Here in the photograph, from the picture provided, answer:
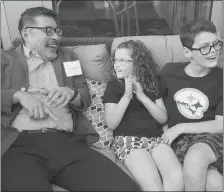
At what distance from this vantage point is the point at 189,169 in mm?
1221

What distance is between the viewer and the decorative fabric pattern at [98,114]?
1587mm

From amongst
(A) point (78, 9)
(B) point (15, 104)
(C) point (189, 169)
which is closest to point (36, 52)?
(B) point (15, 104)

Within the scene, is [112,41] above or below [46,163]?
above

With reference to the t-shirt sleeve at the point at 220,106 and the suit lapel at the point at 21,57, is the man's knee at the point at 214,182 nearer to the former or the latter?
the t-shirt sleeve at the point at 220,106

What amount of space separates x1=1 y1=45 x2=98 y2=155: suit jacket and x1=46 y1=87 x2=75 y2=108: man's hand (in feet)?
0.37

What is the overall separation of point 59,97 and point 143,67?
467 millimetres

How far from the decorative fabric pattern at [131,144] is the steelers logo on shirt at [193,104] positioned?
184 millimetres

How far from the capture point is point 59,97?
143 cm

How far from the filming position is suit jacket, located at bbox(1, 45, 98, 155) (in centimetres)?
142

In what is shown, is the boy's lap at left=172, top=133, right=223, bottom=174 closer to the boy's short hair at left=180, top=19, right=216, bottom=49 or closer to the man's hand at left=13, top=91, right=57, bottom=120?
the boy's short hair at left=180, top=19, right=216, bottom=49

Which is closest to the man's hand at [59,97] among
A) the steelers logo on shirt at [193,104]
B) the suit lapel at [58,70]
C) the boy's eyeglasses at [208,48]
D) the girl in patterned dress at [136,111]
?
the suit lapel at [58,70]

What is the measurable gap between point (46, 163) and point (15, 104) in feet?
1.20

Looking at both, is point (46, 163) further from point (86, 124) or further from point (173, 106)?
point (173, 106)

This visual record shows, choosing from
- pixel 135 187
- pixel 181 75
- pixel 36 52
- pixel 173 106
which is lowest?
pixel 135 187
